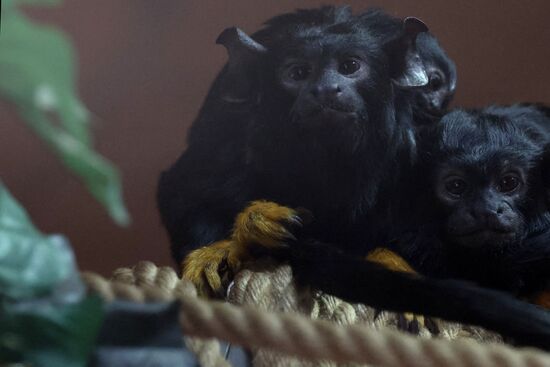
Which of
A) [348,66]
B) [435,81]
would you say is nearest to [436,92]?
[435,81]

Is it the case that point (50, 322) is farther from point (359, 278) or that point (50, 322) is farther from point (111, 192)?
point (359, 278)

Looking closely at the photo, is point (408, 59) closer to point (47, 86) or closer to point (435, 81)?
point (435, 81)

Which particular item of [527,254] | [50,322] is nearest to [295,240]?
[527,254]

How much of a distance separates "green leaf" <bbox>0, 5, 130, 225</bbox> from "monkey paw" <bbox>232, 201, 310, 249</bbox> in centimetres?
65

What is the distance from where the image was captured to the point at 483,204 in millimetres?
1131

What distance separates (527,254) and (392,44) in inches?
14.0

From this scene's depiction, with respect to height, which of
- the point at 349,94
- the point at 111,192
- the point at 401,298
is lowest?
the point at 401,298

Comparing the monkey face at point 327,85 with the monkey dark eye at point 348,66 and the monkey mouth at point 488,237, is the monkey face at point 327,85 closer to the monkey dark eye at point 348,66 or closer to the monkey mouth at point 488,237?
the monkey dark eye at point 348,66

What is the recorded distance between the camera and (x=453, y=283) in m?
0.92

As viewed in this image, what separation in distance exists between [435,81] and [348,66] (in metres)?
0.17

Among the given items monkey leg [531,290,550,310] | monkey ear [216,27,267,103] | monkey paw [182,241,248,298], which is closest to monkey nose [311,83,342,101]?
monkey ear [216,27,267,103]

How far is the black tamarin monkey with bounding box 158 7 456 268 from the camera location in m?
1.18

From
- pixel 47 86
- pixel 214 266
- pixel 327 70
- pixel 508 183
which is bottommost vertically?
pixel 214 266

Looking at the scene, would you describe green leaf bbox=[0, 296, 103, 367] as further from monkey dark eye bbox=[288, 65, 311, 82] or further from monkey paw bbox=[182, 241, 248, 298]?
monkey dark eye bbox=[288, 65, 311, 82]
